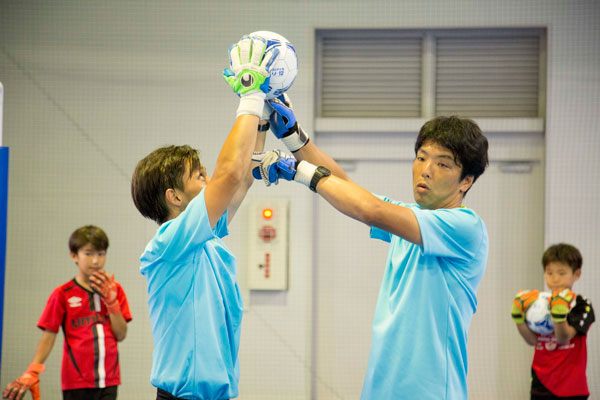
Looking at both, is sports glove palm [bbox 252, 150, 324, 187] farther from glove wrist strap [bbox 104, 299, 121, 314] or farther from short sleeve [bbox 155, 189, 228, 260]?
glove wrist strap [bbox 104, 299, 121, 314]

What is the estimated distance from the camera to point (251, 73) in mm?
2176

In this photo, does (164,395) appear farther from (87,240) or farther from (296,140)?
(87,240)

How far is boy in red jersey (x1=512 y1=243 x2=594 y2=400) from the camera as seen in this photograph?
407 cm

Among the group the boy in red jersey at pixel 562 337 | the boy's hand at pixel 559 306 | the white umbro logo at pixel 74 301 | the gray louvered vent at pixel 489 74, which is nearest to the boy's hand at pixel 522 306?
the boy in red jersey at pixel 562 337

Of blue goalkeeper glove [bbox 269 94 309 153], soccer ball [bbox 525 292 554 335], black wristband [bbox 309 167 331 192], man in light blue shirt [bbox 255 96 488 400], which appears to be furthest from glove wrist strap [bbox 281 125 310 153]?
soccer ball [bbox 525 292 554 335]

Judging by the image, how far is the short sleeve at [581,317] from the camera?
4.08 m

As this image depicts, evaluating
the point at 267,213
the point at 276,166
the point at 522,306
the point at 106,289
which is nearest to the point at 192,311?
the point at 276,166

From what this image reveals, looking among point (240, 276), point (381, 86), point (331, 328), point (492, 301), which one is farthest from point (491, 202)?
point (240, 276)

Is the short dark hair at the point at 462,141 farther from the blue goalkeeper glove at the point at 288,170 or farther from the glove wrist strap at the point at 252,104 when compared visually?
the glove wrist strap at the point at 252,104

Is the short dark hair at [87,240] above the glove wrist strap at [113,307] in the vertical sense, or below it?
above

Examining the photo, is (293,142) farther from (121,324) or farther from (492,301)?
(492,301)

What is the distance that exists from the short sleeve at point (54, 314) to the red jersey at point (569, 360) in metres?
3.29

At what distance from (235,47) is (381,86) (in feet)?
12.1

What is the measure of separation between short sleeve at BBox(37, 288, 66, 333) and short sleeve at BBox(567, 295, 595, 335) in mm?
3430
